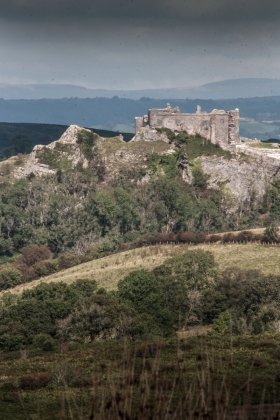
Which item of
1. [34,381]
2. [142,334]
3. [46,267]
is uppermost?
[34,381]

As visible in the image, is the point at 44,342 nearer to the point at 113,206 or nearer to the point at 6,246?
the point at 6,246

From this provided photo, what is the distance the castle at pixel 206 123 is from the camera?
12007 centimetres

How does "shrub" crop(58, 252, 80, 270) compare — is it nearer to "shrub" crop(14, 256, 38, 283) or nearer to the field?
the field

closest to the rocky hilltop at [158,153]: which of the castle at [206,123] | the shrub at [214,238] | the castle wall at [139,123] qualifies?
the castle at [206,123]

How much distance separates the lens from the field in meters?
69.9

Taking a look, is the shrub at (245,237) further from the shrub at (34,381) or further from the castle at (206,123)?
Answer: the shrub at (34,381)

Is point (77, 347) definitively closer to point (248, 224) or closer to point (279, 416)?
point (279, 416)

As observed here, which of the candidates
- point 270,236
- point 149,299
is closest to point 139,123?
point 270,236

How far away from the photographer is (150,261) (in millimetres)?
75188

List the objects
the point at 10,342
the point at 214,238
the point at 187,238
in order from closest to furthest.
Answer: the point at 10,342 → the point at 214,238 → the point at 187,238

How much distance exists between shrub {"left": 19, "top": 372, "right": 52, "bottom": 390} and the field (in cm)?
3540

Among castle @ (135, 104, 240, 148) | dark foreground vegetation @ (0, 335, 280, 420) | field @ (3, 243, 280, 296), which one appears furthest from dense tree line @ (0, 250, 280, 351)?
castle @ (135, 104, 240, 148)

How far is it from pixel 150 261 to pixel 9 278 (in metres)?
15.2

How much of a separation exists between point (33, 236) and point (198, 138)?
110ft
